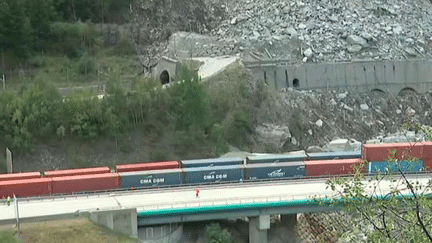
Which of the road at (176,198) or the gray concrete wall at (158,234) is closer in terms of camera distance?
the road at (176,198)

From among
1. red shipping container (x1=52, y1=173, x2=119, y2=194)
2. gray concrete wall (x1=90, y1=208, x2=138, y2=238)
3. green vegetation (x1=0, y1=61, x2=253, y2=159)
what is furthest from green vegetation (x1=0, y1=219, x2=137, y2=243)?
green vegetation (x1=0, y1=61, x2=253, y2=159)

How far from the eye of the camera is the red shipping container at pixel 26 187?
144 feet

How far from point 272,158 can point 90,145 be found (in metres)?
17.3

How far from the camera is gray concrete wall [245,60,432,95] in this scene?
7157 cm

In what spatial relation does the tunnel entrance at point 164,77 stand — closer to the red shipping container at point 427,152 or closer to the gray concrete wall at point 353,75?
the gray concrete wall at point 353,75

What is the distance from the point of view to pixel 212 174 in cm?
4756

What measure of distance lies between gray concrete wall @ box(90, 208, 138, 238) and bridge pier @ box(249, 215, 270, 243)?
794 cm

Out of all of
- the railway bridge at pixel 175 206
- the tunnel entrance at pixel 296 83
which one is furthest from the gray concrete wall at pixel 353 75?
the railway bridge at pixel 175 206

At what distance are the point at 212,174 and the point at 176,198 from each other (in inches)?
168

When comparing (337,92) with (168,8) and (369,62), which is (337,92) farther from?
(168,8)

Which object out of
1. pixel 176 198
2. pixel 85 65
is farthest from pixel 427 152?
pixel 85 65

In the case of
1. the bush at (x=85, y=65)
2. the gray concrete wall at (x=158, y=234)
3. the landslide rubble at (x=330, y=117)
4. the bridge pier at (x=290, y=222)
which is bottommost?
the bridge pier at (x=290, y=222)

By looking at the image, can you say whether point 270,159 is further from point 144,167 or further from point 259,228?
point 144,167

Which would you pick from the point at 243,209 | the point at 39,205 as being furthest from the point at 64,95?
the point at 243,209
